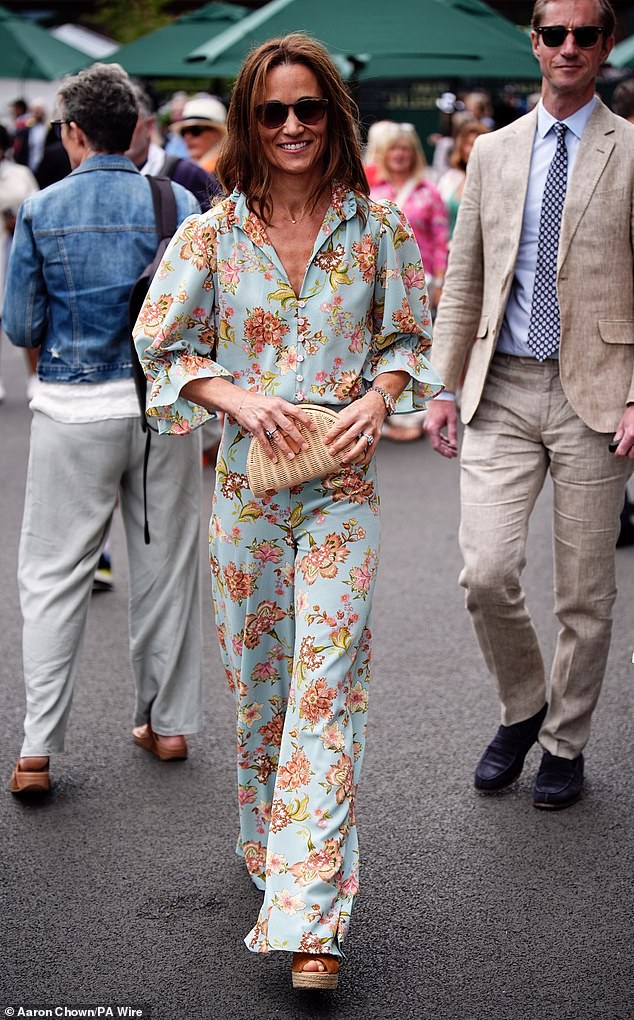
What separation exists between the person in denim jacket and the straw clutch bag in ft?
4.66

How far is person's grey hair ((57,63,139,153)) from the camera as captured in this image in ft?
15.8

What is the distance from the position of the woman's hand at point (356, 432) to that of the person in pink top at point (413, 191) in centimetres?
762


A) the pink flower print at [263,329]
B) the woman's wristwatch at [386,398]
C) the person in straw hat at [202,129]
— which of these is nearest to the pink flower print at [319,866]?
the woman's wristwatch at [386,398]

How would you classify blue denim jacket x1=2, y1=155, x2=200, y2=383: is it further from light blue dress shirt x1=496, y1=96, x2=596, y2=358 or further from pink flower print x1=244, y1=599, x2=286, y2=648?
pink flower print x1=244, y1=599, x2=286, y2=648

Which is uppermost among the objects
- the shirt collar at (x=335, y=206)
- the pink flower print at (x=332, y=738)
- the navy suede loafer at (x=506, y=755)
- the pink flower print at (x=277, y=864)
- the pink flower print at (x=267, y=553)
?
the shirt collar at (x=335, y=206)

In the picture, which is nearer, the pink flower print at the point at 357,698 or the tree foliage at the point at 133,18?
the pink flower print at the point at 357,698

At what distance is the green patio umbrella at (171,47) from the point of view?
14.4 m

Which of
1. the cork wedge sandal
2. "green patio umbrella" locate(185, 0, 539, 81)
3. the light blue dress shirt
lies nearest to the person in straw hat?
"green patio umbrella" locate(185, 0, 539, 81)

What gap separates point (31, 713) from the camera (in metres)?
4.95

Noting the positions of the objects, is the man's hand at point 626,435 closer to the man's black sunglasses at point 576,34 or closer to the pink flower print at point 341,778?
the man's black sunglasses at point 576,34

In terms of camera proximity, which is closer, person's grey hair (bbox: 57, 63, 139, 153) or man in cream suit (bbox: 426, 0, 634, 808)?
man in cream suit (bbox: 426, 0, 634, 808)

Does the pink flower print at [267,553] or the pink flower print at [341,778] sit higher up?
the pink flower print at [267,553]

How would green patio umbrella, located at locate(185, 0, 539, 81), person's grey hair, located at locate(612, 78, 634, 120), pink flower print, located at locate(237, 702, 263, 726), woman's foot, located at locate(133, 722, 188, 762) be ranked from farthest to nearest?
green patio umbrella, located at locate(185, 0, 539, 81) → person's grey hair, located at locate(612, 78, 634, 120) → woman's foot, located at locate(133, 722, 188, 762) → pink flower print, located at locate(237, 702, 263, 726)

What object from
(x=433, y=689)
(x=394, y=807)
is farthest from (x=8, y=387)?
(x=394, y=807)
